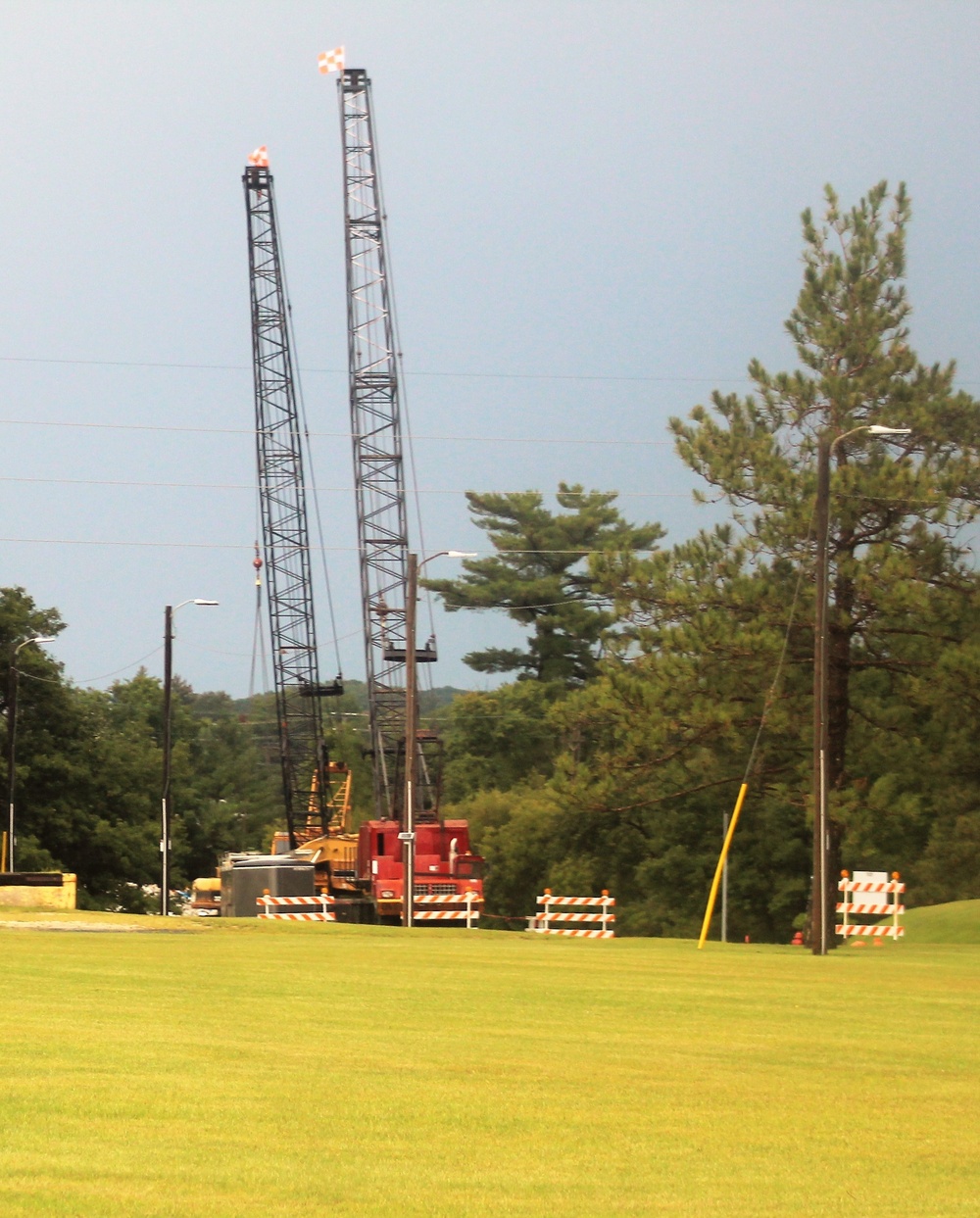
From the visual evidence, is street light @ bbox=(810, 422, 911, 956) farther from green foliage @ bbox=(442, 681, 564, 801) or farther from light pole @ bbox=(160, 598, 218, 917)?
green foliage @ bbox=(442, 681, 564, 801)

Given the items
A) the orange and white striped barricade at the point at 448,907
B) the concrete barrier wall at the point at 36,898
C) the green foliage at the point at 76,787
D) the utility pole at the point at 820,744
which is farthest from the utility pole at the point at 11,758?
the utility pole at the point at 820,744

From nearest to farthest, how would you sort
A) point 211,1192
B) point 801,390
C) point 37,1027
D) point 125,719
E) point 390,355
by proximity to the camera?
point 211,1192
point 37,1027
point 801,390
point 390,355
point 125,719

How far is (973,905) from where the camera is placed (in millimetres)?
41156

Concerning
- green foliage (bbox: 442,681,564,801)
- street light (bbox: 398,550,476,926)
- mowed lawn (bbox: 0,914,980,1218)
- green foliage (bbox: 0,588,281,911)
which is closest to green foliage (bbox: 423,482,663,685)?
green foliage (bbox: 442,681,564,801)

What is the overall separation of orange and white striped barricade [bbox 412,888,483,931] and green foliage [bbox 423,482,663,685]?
46.9 meters

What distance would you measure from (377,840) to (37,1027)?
43.8 meters

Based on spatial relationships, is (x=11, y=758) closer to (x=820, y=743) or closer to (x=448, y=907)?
(x=448, y=907)

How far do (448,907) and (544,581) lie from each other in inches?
2136

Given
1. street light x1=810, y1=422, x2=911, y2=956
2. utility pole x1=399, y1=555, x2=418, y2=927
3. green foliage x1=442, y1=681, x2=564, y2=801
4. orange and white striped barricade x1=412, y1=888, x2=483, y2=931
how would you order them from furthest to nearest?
green foliage x1=442, y1=681, x2=564, y2=801
utility pole x1=399, y1=555, x2=418, y2=927
orange and white striped barricade x1=412, y1=888, x2=483, y2=931
street light x1=810, y1=422, x2=911, y2=956

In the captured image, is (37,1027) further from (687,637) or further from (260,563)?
(260,563)

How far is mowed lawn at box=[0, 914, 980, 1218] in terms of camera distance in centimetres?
769

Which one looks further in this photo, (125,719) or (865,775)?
(125,719)

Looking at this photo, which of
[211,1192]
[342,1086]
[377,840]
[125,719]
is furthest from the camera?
[125,719]

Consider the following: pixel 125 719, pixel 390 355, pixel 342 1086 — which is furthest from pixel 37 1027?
pixel 125 719
